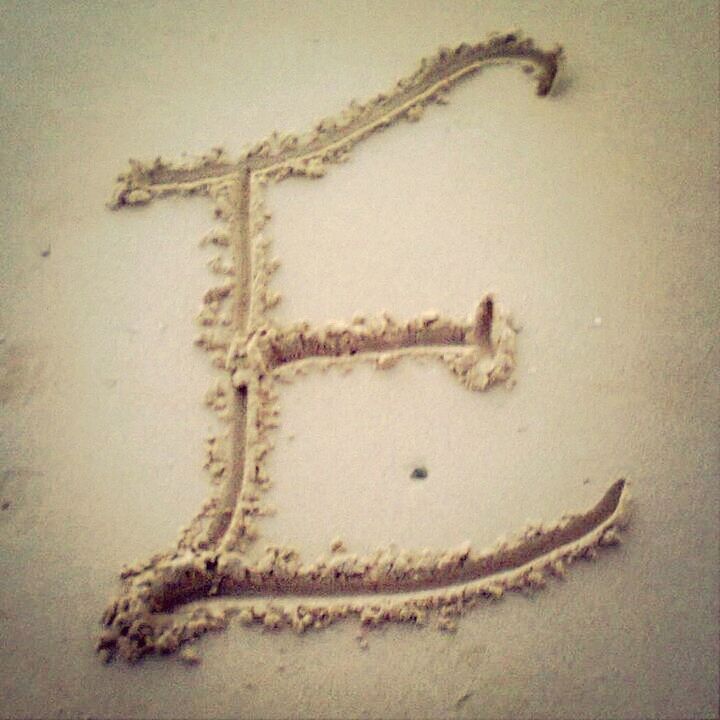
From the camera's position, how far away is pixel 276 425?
3.80 feet

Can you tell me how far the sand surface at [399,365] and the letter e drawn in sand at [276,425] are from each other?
3 cm

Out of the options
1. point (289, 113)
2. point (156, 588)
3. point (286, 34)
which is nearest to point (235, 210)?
point (289, 113)

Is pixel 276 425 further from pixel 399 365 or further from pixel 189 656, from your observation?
pixel 189 656

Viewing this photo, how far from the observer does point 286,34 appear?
5.05 ft

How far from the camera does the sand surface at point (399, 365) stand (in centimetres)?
99

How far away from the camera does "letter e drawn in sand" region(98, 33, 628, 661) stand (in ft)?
3.33

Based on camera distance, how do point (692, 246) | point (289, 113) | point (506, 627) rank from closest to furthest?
point (506, 627), point (692, 246), point (289, 113)

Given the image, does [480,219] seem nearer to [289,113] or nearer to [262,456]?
[289,113]

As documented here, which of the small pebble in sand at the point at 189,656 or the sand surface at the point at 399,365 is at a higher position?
the sand surface at the point at 399,365

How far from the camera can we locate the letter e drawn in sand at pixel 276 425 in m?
1.02

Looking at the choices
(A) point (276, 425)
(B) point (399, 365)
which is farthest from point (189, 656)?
(B) point (399, 365)

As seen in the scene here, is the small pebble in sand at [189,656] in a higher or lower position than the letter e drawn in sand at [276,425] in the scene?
lower

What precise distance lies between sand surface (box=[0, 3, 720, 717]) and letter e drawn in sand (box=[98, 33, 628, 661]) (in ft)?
0.10

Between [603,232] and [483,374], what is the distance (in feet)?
1.37
